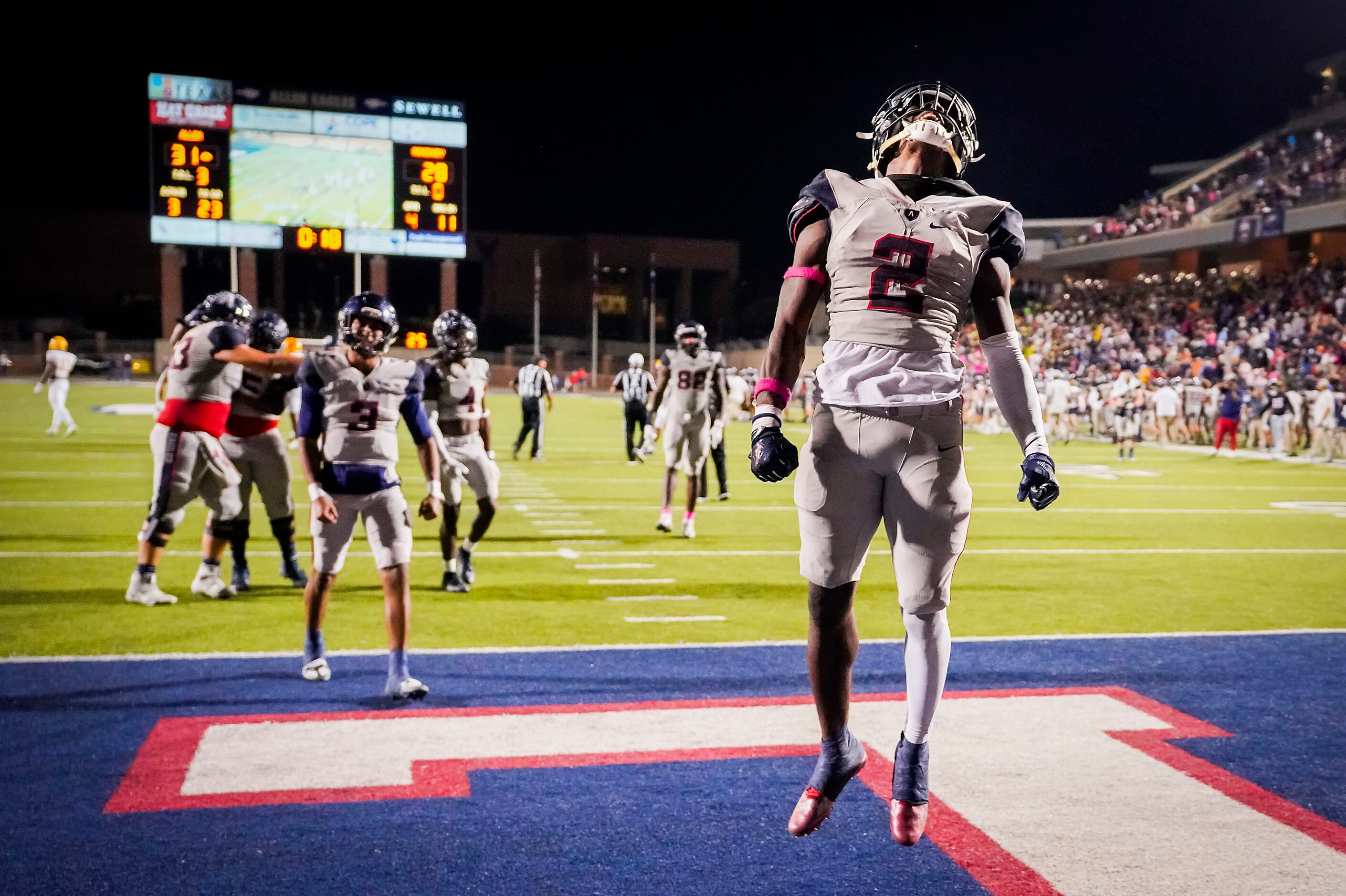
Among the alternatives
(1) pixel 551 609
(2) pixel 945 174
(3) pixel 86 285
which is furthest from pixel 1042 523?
(3) pixel 86 285

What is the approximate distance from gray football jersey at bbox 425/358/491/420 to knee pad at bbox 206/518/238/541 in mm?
1607

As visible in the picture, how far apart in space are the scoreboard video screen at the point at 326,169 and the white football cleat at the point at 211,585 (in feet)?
75.6

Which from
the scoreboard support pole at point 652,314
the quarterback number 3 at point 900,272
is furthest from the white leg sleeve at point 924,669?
the scoreboard support pole at point 652,314

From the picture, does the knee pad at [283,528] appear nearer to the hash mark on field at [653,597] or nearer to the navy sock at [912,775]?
the hash mark on field at [653,597]

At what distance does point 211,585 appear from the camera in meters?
8.36

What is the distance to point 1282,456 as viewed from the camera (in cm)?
2327

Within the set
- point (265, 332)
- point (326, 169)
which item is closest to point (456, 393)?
point (265, 332)

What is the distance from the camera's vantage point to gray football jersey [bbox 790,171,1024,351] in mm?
2959

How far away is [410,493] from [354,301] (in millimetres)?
9303

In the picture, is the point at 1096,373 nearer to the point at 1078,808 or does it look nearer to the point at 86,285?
the point at 1078,808

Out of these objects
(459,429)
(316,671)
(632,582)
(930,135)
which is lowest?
(632,582)

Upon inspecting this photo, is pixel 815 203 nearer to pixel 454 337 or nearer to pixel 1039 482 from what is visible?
pixel 1039 482

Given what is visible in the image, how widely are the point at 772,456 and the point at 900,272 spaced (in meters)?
0.56

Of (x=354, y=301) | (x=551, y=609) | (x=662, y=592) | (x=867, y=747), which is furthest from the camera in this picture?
(x=662, y=592)
